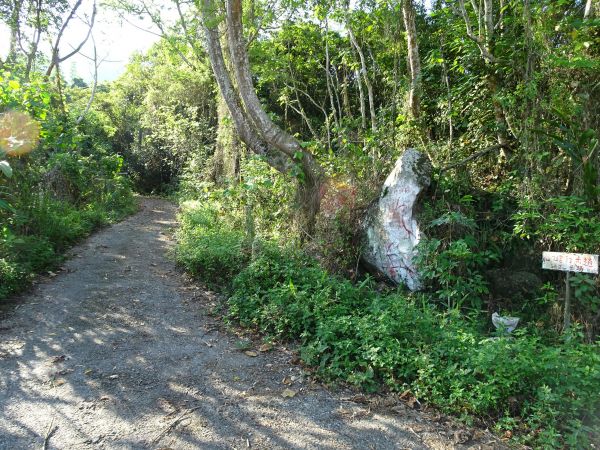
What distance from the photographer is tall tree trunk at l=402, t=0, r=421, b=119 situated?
7332mm

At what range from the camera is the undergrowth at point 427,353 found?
126 inches

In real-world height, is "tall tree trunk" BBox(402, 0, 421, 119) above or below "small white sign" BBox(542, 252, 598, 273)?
above

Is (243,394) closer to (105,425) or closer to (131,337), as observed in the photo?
(105,425)

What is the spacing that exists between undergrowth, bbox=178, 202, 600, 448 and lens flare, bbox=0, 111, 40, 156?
13.1 feet

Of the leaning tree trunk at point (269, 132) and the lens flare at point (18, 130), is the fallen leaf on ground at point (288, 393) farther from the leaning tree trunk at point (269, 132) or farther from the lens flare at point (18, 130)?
the lens flare at point (18, 130)

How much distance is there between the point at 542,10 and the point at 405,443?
594 centimetres

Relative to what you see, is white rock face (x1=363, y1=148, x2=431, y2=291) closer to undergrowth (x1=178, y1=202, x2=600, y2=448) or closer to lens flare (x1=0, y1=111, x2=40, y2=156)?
undergrowth (x1=178, y1=202, x2=600, y2=448)

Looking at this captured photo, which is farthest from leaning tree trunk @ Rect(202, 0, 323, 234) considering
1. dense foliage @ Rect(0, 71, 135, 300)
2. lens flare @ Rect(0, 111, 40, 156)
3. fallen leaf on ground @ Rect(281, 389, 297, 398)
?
fallen leaf on ground @ Rect(281, 389, 297, 398)

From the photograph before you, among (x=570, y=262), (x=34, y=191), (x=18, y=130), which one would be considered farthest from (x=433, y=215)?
(x=34, y=191)

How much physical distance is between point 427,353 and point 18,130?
6979 millimetres

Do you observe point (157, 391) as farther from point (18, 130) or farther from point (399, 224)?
point (18, 130)

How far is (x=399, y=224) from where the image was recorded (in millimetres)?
5848

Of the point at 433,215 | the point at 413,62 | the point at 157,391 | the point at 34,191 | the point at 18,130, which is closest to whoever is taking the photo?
the point at 157,391

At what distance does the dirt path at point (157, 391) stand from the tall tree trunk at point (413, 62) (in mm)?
5051
